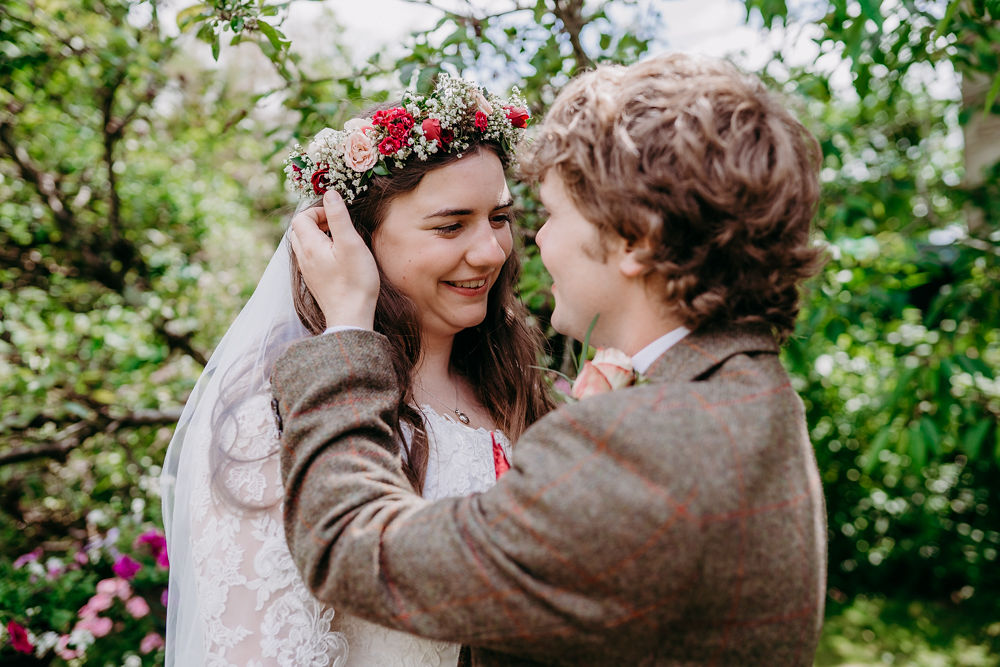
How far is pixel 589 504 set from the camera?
1.05 metres

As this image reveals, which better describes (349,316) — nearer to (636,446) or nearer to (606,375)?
(606,375)

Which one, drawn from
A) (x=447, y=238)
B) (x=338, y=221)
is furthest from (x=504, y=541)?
(x=447, y=238)

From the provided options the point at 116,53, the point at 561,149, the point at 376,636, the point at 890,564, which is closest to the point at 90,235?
the point at 116,53

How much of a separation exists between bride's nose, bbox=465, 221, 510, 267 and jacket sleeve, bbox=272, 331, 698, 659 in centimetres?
84

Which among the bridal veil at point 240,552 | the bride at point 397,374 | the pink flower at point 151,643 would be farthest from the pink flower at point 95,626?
the bridal veil at point 240,552

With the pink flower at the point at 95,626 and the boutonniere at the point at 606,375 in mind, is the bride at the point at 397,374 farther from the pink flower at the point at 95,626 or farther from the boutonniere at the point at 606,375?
the pink flower at the point at 95,626

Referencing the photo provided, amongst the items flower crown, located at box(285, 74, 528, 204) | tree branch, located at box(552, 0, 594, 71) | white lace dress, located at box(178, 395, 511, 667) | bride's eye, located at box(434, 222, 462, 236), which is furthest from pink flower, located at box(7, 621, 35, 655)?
tree branch, located at box(552, 0, 594, 71)

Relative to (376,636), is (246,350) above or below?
above

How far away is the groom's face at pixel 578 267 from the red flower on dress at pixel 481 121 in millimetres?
620

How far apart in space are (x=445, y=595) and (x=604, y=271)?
0.66 metres

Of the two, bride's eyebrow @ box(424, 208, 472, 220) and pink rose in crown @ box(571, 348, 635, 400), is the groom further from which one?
bride's eyebrow @ box(424, 208, 472, 220)

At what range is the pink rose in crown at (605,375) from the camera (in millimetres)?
1343

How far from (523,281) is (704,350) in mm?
1399

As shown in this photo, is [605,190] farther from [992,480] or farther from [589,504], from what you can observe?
[992,480]
